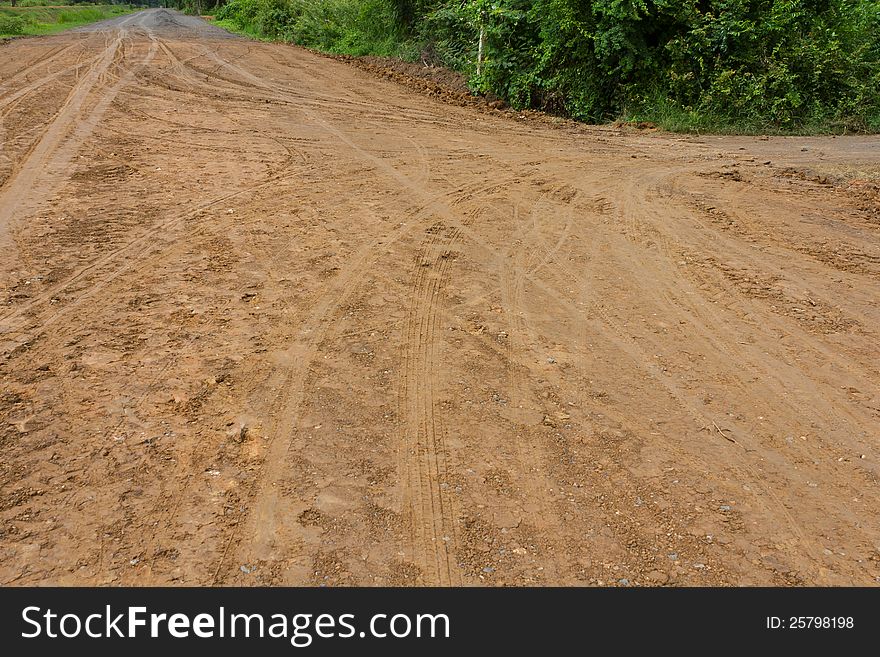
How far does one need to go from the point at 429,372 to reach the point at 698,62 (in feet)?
38.4

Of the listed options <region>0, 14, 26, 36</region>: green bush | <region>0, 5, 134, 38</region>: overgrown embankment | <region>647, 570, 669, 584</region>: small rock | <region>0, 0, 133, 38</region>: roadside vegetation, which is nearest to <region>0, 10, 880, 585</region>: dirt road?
<region>647, 570, 669, 584</region>: small rock

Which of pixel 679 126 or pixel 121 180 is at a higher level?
pixel 679 126

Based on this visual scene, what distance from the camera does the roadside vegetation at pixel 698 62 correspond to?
13.2 m

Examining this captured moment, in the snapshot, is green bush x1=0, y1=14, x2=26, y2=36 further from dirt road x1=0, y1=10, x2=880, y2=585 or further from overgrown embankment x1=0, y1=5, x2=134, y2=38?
dirt road x1=0, y1=10, x2=880, y2=585

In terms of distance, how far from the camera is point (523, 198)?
8516 millimetres

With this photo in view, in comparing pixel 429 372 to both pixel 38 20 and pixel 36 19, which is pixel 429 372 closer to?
pixel 38 20

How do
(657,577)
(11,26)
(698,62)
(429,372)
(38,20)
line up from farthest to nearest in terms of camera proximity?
(38,20) < (11,26) < (698,62) < (429,372) < (657,577)

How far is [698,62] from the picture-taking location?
1355cm

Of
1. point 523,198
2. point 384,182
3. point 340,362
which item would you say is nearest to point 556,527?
point 340,362

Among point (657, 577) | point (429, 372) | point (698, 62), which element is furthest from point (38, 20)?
point (657, 577)

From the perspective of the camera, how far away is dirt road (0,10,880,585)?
3377mm

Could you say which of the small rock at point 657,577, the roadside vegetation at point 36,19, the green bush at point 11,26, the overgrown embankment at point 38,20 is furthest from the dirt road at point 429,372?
the roadside vegetation at point 36,19

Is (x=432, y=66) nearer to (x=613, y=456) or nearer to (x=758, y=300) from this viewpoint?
(x=758, y=300)

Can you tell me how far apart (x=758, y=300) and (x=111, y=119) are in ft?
34.1
